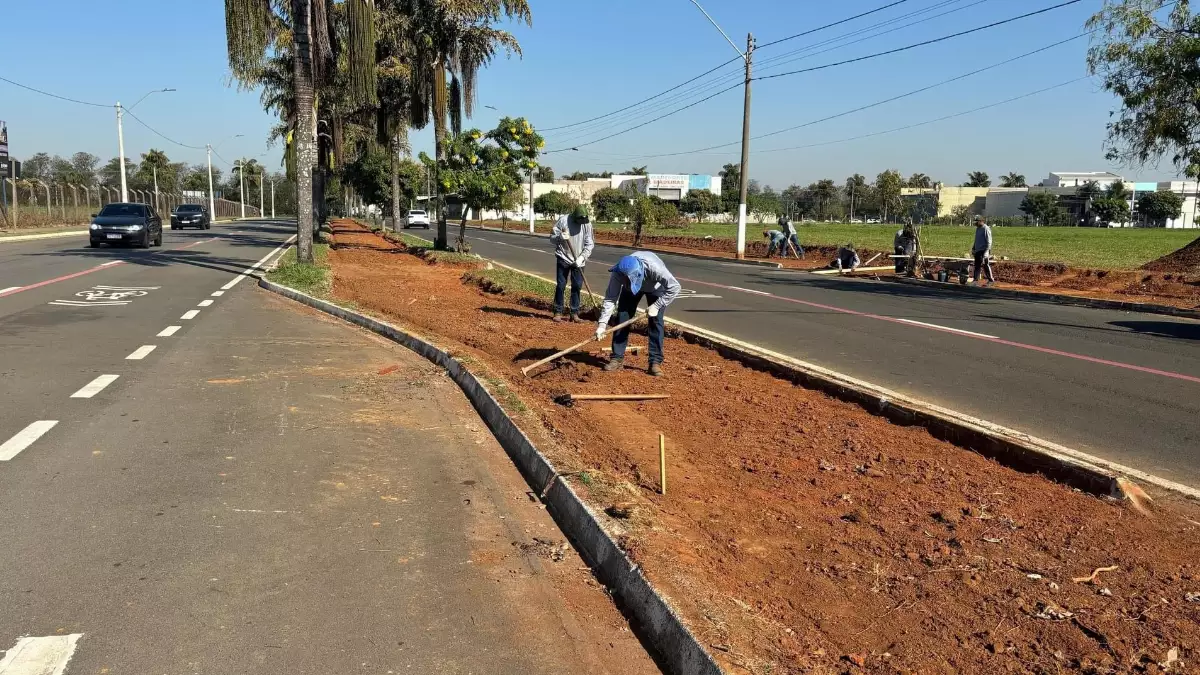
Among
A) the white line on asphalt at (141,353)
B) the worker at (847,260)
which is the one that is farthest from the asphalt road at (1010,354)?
the worker at (847,260)

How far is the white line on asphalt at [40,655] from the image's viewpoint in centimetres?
296

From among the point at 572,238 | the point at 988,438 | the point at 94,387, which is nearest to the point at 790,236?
→ the point at 572,238

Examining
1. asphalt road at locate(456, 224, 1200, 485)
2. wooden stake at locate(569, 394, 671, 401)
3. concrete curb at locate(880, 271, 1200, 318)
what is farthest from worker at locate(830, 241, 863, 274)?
wooden stake at locate(569, 394, 671, 401)

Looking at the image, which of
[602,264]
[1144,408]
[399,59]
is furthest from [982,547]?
[399,59]

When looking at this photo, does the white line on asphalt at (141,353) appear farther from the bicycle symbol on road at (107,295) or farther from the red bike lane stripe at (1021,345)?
the red bike lane stripe at (1021,345)

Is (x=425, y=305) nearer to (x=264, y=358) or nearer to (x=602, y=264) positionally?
(x=264, y=358)

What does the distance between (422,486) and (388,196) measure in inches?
2224

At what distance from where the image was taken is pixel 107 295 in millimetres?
14148

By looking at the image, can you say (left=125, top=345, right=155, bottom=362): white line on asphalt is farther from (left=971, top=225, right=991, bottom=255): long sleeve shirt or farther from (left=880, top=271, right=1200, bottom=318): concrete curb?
(left=971, top=225, right=991, bottom=255): long sleeve shirt

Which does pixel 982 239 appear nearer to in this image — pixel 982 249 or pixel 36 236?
pixel 982 249

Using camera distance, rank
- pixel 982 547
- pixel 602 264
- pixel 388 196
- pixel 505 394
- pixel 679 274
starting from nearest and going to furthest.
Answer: pixel 982 547
pixel 505 394
pixel 679 274
pixel 602 264
pixel 388 196

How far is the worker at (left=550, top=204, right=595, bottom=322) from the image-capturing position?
11.5 m

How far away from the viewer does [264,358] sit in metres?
8.98

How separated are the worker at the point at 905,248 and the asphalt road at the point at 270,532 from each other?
1884cm
